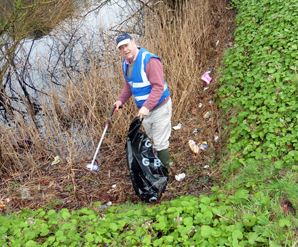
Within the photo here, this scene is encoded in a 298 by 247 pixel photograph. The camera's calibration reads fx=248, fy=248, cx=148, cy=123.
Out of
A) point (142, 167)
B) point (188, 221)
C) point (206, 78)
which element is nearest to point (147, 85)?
point (142, 167)

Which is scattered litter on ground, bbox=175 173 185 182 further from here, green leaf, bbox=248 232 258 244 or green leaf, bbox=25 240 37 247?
green leaf, bbox=25 240 37 247

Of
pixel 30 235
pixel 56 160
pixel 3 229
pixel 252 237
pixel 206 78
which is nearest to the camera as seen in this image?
pixel 252 237

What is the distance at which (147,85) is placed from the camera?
93.3 inches

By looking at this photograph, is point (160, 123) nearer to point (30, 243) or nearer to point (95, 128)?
point (30, 243)

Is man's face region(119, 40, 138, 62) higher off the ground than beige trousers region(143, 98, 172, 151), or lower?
higher

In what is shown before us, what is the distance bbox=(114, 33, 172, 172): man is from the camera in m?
2.23

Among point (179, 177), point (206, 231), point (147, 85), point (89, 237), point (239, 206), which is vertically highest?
point (147, 85)

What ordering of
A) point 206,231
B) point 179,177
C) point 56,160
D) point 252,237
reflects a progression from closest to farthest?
point 252,237, point 206,231, point 179,177, point 56,160

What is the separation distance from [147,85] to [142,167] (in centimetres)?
83

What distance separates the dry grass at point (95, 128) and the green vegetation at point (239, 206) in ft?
1.59

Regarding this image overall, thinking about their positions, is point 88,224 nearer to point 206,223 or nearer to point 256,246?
point 206,223

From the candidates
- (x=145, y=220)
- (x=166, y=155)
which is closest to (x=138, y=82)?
(x=166, y=155)

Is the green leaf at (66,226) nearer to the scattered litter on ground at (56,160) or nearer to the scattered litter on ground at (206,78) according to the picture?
the scattered litter on ground at (56,160)

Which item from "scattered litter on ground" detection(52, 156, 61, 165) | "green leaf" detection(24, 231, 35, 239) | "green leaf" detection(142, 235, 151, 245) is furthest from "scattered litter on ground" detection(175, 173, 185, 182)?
"scattered litter on ground" detection(52, 156, 61, 165)
